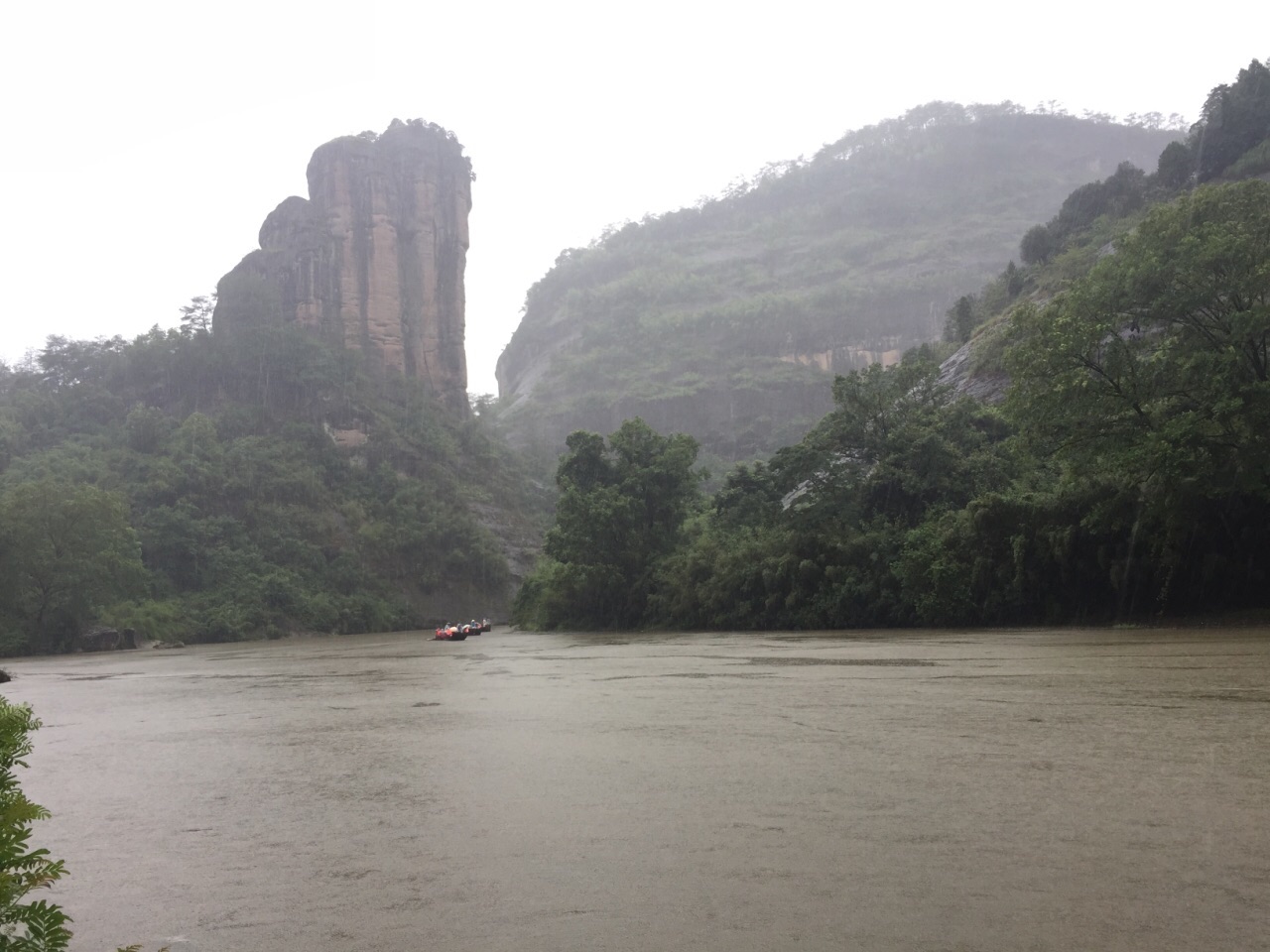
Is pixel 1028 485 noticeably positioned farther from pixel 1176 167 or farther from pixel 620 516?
pixel 1176 167

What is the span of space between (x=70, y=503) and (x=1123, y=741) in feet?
162

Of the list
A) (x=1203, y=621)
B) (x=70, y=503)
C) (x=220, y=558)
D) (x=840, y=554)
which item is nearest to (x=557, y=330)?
(x=220, y=558)

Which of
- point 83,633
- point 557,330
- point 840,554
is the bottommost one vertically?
point 83,633

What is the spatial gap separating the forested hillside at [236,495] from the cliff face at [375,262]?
11.1ft

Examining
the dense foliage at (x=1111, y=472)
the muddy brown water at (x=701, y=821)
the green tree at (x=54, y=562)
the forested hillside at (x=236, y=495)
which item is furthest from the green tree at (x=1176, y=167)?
the green tree at (x=54, y=562)

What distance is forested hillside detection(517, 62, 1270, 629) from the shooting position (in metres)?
21.5

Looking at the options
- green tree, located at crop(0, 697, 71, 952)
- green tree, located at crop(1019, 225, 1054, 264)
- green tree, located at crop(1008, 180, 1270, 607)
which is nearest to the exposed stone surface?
green tree, located at crop(1019, 225, 1054, 264)

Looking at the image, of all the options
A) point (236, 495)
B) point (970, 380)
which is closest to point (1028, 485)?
point (970, 380)

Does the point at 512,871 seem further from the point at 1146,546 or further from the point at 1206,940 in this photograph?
the point at 1146,546

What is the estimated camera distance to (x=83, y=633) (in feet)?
157

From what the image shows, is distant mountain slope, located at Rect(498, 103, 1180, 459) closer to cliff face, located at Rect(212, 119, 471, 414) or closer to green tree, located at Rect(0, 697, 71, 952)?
cliff face, located at Rect(212, 119, 471, 414)

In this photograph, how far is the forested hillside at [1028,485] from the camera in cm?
2147

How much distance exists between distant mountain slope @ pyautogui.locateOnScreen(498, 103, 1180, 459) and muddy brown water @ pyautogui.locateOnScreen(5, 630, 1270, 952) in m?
102

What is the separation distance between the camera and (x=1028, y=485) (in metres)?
29.5
